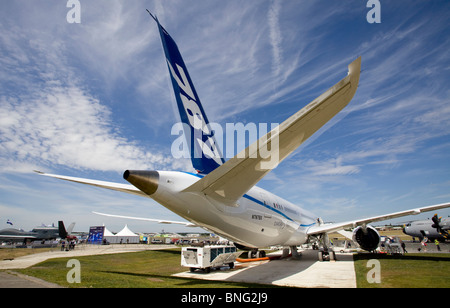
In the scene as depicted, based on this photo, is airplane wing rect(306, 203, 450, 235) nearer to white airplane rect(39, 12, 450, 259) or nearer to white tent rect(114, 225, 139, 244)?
white airplane rect(39, 12, 450, 259)

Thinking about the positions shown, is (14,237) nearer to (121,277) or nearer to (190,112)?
(121,277)

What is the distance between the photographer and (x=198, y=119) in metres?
8.16

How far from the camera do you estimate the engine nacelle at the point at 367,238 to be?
1584 centimetres

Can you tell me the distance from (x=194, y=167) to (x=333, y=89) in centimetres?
557

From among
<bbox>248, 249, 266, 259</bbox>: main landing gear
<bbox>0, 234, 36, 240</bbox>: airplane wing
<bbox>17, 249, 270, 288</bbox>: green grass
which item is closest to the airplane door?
<bbox>17, 249, 270, 288</bbox>: green grass

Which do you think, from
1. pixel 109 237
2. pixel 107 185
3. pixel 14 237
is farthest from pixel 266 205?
pixel 14 237

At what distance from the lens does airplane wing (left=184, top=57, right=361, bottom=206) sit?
12.0 feet

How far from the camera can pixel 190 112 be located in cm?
796

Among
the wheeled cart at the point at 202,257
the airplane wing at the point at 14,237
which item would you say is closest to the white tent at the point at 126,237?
the airplane wing at the point at 14,237

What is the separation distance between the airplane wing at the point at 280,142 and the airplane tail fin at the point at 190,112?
197 centimetres

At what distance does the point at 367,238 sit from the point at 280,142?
15653 millimetres
